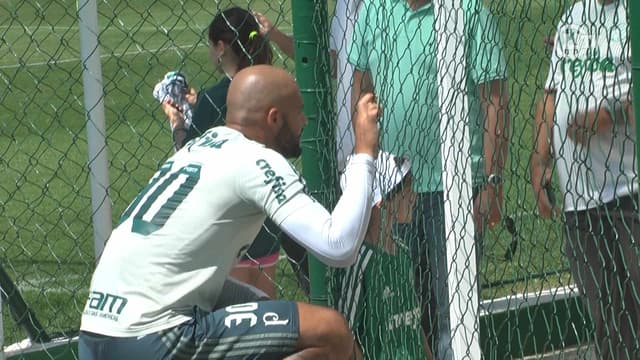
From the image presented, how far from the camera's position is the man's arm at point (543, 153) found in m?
5.11

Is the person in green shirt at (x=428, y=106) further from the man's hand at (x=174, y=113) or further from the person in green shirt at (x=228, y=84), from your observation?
the man's hand at (x=174, y=113)

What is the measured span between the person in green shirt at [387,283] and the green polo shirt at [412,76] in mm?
112

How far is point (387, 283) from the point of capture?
5.63m

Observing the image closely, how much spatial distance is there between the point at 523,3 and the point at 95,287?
5.44 ft

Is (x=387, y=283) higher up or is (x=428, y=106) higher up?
(x=428, y=106)

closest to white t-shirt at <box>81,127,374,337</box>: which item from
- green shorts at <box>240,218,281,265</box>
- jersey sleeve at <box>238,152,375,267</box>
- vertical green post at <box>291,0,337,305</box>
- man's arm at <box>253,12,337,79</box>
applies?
jersey sleeve at <box>238,152,375,267</box>

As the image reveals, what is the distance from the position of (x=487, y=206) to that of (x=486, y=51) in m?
0.60

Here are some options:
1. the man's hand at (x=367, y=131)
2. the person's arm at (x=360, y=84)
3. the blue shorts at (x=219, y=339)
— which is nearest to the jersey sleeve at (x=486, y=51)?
the person's arm at (x=360, y=84)

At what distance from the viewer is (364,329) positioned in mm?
5699

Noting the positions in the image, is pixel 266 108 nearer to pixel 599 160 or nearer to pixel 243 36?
pixel 599 160

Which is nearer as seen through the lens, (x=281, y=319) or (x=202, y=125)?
(x=281, y=319)

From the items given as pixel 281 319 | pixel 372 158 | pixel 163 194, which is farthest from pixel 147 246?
pixel 372 158

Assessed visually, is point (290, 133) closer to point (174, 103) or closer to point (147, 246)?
point (147, 246)

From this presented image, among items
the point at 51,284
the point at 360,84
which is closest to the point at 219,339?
the point at 360,84
